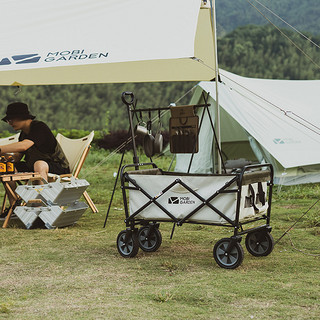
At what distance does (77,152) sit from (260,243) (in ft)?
6.78

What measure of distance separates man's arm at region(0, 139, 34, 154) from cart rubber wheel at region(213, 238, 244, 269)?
1.90m

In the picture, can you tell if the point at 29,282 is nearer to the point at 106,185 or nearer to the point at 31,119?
the point at 31,119

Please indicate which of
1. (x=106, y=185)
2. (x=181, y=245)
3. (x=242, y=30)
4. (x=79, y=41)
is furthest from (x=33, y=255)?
(x=242, y=30)

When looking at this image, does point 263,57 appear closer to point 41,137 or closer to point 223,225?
point 41,137

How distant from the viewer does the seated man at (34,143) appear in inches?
163

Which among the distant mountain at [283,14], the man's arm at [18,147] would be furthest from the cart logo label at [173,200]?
the distant mountain at [283,14]

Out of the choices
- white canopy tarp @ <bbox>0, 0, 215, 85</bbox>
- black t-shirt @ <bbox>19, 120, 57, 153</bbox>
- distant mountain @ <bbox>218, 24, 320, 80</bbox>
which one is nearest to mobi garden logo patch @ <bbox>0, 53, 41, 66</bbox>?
white canopy tarp @ <bbox>0, 0, 215, 85</bbox>

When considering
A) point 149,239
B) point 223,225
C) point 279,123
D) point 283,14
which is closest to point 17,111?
point 149,239

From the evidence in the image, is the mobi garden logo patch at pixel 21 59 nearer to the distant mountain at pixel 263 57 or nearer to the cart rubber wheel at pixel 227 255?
the cart rubber wheel at pixel 227 255

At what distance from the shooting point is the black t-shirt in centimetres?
417

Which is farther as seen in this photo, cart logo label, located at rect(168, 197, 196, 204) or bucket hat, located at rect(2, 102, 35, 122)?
bucket hat, located at rect(2, 102, 35, 122)

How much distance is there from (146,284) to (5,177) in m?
1.75

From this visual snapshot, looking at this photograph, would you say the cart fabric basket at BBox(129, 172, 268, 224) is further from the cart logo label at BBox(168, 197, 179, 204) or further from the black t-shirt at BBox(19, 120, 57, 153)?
the black t-shirt at BBox(19, 120, 57, 153)

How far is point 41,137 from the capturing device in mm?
4168
